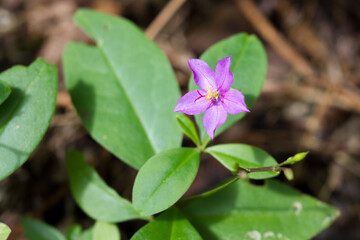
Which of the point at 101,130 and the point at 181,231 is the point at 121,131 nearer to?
the point at 101,130

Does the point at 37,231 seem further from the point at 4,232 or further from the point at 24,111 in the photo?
the point at 24,111

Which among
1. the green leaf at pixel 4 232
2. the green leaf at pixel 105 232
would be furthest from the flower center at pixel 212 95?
the green leaf at pixel 4 232

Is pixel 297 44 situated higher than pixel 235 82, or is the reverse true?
pixel 235 82

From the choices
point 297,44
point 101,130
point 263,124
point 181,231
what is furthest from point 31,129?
point 297,44

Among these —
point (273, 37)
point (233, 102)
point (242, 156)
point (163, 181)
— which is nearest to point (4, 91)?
point (163, 181)

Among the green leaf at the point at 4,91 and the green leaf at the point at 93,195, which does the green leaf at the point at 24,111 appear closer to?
the green leaf at the point at 4,91

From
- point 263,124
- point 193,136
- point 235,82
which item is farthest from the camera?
point 263,124

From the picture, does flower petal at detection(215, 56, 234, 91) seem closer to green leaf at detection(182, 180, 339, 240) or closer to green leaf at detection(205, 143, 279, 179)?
green leaf at detection(205, 143, 279, 179)
